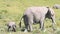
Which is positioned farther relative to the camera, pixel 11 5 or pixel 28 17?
pixel 11 5

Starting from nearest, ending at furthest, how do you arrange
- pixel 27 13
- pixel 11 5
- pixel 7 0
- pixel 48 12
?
Result: 1. pixel 27 13
2. pixel 48 12
3. pixel 11 5
4. pixel 7 0

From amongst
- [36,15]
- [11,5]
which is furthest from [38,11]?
[11,5]

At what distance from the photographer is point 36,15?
1385 cm

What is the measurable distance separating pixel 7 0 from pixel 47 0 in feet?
14.2

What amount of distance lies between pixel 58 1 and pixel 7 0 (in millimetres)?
5409

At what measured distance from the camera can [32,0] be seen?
31.8 metres

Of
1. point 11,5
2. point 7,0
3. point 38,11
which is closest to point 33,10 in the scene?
point 38,11

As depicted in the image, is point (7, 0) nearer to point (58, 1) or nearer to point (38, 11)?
point (58, 1)

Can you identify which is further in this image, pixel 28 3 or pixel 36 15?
pixel 28 3

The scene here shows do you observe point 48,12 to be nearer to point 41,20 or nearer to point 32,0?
point 41,20

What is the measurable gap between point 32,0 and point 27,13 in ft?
59.9

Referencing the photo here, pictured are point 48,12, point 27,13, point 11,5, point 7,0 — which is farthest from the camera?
point 7,0

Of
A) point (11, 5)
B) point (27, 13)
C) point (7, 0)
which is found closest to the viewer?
point (27, 13)

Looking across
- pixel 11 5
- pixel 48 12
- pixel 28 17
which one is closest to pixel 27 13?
pixel 28 17
